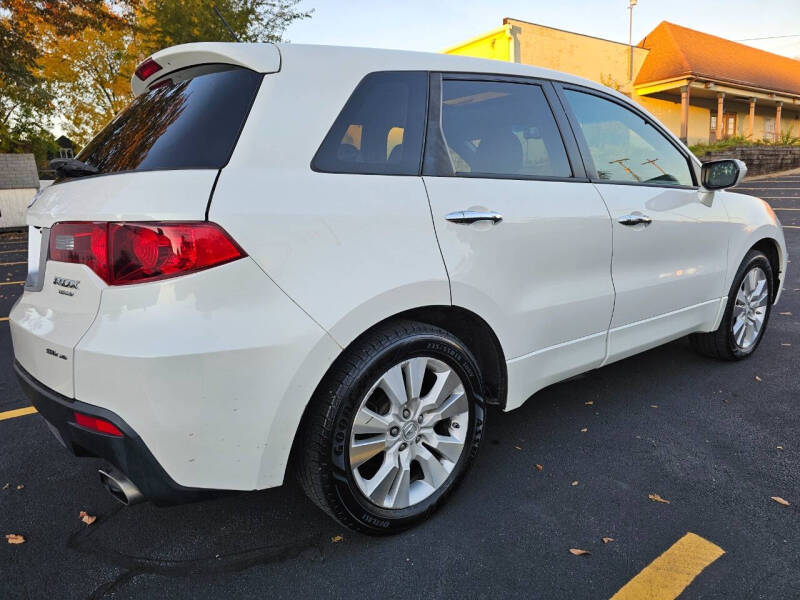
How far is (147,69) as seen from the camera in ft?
7.89

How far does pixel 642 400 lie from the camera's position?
347 centimetres

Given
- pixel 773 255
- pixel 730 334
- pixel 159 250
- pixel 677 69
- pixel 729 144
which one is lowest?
pixel 730 334

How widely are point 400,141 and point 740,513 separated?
2.02 meters

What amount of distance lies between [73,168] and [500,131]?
1.74 metres

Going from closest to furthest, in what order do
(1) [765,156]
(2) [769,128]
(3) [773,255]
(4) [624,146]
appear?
(4) [624,146] < (3) [773,255] < (1) [765,156] < (2) [769,128]

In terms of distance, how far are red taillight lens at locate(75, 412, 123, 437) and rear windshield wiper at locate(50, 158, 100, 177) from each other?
862mm

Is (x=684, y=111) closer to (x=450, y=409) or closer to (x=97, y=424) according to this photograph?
(x=450, y=409)

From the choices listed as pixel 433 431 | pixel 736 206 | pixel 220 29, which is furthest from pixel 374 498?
pixel 220 29

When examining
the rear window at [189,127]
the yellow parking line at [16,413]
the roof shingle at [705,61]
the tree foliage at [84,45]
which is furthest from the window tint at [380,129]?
the roof shingle at [705,61]

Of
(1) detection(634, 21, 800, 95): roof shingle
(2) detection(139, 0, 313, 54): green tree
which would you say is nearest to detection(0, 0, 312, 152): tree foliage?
(2) detection(139, 0, 313, 54): green tree

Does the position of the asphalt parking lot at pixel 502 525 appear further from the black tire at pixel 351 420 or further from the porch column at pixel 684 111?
the porch column at pixel 684 111

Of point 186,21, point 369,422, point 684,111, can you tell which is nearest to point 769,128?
point 684,111

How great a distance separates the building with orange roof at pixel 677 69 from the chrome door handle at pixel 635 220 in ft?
60.9

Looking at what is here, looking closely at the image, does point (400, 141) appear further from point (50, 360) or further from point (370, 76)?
point (50, 360)
